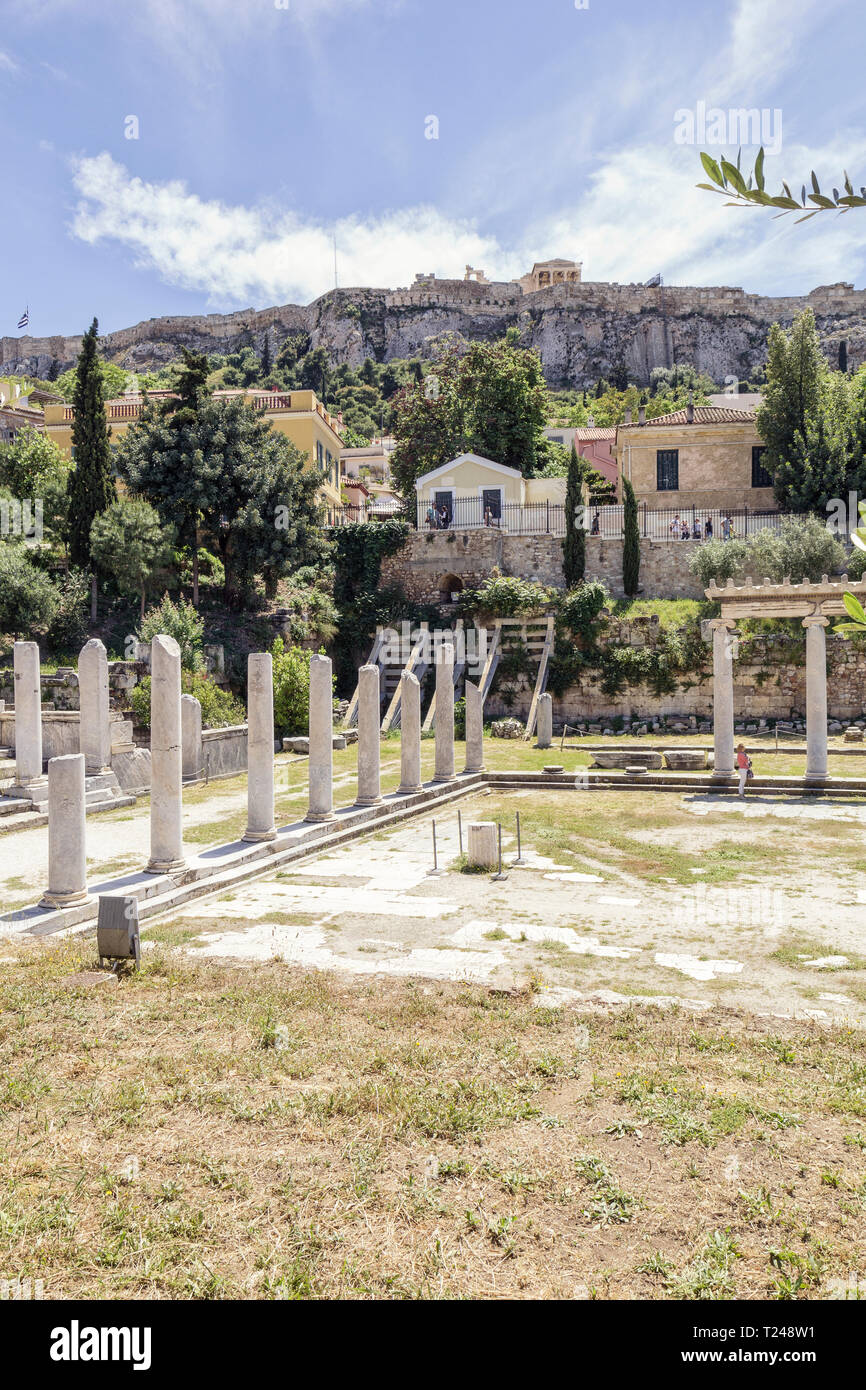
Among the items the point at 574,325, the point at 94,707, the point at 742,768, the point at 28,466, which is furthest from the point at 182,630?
the point at 574,325

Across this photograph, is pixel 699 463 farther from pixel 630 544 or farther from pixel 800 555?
pixel 800 555

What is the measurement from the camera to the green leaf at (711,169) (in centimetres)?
164

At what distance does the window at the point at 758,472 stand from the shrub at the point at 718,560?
718cm

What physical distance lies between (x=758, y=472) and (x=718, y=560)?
9057 mm

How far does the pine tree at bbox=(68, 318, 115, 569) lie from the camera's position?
3231cm

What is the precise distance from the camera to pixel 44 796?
53.5 ft

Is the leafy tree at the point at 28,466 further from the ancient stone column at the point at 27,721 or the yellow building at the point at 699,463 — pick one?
the yellow building at the point at 699,463

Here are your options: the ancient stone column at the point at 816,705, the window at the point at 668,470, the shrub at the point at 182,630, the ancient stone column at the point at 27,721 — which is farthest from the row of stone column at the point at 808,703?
the window at the point at 668,470

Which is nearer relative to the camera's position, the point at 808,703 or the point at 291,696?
the point at 808,703

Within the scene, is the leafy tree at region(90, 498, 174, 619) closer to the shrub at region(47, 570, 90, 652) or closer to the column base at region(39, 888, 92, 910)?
the shrub at region(47, 570, 90, 652)

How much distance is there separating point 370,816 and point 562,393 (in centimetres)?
8705

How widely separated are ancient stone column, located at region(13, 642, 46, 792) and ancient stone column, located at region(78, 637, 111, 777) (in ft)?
2.82

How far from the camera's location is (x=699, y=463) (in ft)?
124
